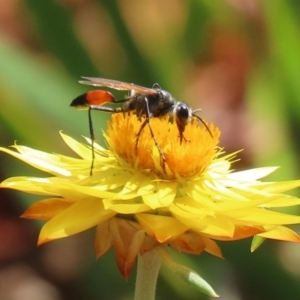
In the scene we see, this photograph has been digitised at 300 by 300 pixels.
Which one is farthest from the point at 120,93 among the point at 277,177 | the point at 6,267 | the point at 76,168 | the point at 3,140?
the point at 76,168

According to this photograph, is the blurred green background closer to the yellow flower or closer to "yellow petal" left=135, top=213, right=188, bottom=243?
the yellow flower

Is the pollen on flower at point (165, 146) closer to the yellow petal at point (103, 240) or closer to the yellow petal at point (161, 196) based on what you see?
the yellow petal at point (161, 196)

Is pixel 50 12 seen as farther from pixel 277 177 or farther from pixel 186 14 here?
pixel 277 177

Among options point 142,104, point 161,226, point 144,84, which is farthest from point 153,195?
point 144,84

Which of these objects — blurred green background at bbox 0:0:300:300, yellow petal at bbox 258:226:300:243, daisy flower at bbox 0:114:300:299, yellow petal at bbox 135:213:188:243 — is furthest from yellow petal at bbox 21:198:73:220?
blurred green background at bbox 0:0:300:300

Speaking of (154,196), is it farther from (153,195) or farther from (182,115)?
(182,115)
